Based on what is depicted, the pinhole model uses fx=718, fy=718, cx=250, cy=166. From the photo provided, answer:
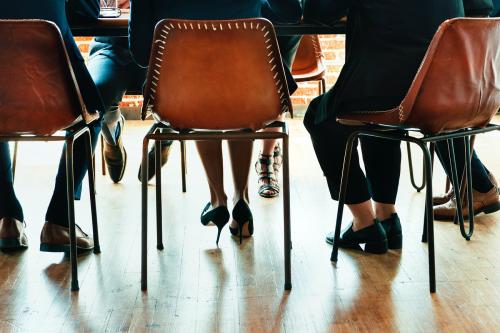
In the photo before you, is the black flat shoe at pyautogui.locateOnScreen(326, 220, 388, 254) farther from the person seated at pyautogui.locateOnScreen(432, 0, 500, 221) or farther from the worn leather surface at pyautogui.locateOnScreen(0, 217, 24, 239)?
the worn leather surface at pyautogui.locateOnScreen(0, 217, 24, 239)

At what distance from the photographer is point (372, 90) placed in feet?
7.03

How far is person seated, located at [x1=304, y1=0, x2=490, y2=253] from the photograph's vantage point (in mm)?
2080

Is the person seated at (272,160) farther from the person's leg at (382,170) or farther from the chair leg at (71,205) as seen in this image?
the chair leg at (71,205)

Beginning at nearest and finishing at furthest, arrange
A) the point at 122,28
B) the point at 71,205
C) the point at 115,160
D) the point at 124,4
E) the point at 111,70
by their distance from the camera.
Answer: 1. the point at 71,205
2. the point at 122,28
3. the point at 111,70
4. the point at 124,4
5. the point at 115,160

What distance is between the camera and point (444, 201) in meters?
2.89

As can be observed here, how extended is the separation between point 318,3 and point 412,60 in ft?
1.09

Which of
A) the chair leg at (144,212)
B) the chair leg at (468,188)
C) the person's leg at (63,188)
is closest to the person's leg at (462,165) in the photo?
the chair leg at (468,188)

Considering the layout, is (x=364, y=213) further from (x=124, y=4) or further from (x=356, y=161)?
(x=124, y=4)

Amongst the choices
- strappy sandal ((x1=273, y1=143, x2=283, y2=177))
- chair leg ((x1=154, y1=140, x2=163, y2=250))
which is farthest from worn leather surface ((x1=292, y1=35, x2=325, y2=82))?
chair leg ((x1=154, y1=140, x2=163, y2=250))

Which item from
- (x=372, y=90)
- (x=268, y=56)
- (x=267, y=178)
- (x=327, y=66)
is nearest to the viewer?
(x=268, y=56)

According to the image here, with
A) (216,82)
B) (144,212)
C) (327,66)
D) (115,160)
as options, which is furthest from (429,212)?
(327,66)

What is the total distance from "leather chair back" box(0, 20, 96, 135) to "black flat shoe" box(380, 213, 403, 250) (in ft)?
3.51

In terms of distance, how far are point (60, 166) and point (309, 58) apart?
5.91ft

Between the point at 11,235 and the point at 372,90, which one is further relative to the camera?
the point at 11,235
